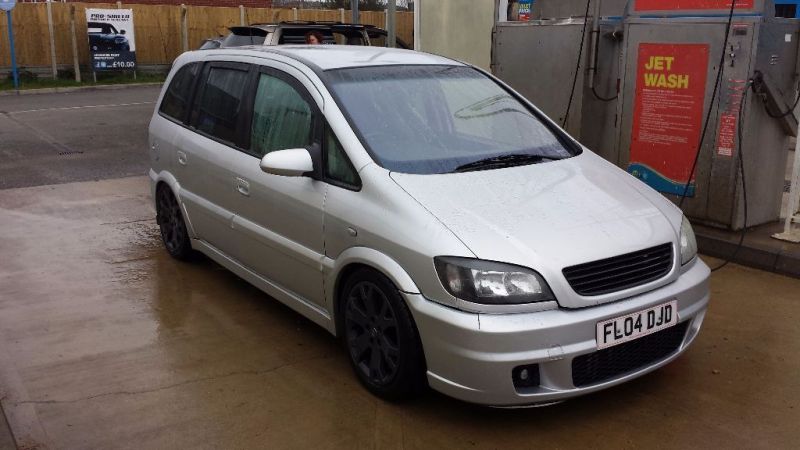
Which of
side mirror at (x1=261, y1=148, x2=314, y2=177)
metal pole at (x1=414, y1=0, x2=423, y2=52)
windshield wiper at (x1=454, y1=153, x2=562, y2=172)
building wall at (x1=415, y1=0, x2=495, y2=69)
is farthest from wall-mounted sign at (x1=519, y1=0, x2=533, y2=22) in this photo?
side mirror at (x1=261, y1=148, x2=314, y2=177)

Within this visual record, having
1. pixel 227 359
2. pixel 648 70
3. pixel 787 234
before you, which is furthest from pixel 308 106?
pixel 787 234

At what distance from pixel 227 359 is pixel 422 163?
1565 mm

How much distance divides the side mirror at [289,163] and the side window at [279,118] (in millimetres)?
228

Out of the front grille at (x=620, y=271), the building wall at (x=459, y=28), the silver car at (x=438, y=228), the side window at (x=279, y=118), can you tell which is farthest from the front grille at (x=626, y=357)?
the building wall at (x=459, y=28)

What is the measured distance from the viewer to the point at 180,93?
18.8 ft

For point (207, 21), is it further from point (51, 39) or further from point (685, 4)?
point (685, 4)

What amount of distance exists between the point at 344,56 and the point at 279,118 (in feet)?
1.84

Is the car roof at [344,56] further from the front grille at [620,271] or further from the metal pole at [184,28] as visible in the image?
the metal pole at [184,28]

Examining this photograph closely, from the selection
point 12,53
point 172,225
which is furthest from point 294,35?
point 12,53

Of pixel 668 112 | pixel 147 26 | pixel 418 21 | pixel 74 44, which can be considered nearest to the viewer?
pixel 668 112

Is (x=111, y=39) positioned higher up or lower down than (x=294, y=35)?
lower down

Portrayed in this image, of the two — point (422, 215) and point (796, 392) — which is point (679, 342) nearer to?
point (796, 392)

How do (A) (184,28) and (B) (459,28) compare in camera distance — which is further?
(A) (184,28)

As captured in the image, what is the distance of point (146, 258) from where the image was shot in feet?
20.0
